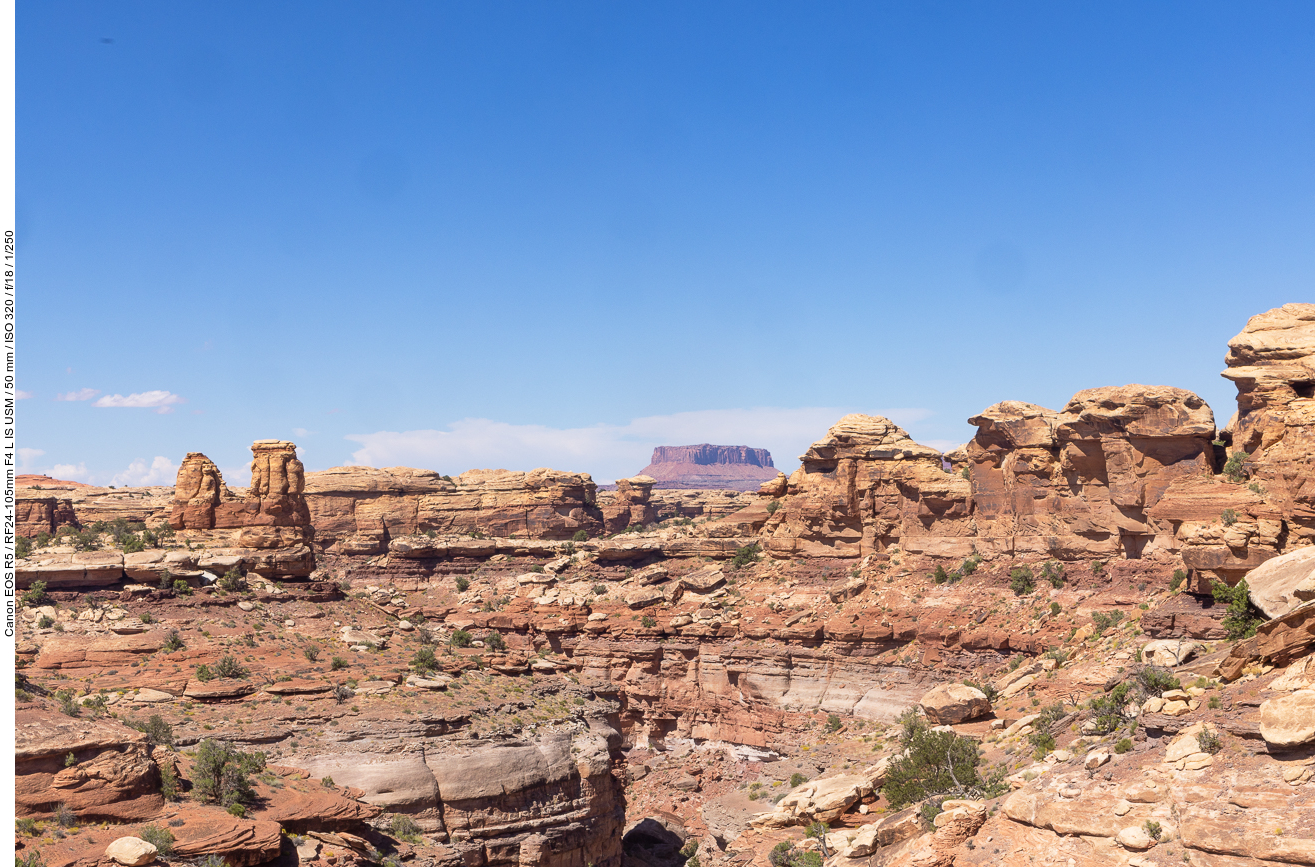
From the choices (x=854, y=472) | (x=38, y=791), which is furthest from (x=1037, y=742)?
(x=854, y=472)

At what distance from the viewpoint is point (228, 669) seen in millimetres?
45844

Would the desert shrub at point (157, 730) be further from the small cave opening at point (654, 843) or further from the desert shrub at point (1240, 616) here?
the desert shrub at point (1240, 616)

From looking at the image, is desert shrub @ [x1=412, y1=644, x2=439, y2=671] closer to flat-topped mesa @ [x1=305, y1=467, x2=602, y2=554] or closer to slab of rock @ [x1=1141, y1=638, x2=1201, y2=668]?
slab of rock @ [x1=1141, y1=638, x2=1201, y2=668]

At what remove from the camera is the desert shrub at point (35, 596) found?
1941 inches

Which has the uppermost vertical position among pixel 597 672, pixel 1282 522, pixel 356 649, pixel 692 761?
pixel 1282 522

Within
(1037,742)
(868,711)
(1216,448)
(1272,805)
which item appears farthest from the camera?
(868,711)

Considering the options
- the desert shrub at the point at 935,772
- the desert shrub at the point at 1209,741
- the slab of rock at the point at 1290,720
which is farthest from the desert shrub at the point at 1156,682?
the slab of rock at the point at 1290,720

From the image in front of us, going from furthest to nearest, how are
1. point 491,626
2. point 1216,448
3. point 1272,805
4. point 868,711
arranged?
1. point 491,626
2. point 868,711
3. point 1216,448
4. point 1272,805

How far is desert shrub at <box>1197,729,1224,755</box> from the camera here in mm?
24609

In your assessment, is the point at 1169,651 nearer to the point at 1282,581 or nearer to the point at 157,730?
the point at 1282,581

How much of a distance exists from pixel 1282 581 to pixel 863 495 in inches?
1554

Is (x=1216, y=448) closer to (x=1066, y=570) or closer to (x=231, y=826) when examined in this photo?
(x=1066, y=570)

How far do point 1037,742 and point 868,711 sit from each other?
26361mm

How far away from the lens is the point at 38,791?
27062 mm
